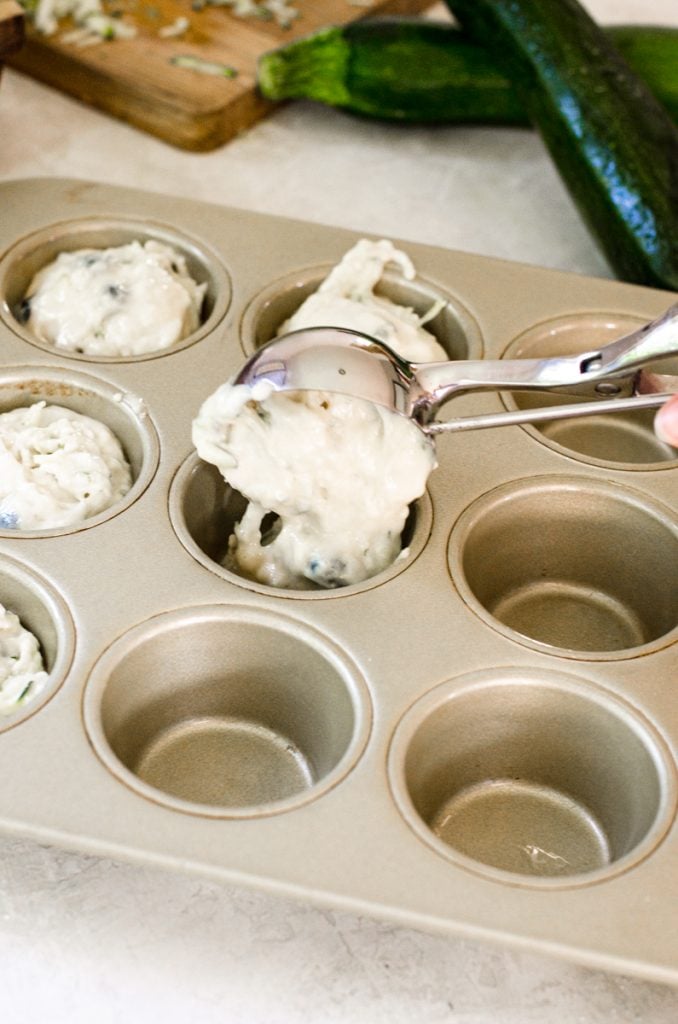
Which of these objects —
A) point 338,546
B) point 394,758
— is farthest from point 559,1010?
point 338,546

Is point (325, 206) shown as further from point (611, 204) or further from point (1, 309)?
point (1, 309)

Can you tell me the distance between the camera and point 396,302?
1.98 m

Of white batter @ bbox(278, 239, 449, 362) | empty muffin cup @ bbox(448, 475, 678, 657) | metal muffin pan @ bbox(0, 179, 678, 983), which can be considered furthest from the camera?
white batter @ bbox(278, 239, 449, 362)

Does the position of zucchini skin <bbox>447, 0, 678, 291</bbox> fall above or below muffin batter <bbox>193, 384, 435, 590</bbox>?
above

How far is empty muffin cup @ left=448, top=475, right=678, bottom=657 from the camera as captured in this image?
1674 millimetres

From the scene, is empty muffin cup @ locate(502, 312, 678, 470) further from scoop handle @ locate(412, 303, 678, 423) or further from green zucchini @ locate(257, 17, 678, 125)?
green zucchini @ locate(257, 17, 678, 125)

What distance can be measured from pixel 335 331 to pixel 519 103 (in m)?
1.13

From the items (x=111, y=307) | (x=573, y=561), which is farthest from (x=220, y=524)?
(x=573, y=561)

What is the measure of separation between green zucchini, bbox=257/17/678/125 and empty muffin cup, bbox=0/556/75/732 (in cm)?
139

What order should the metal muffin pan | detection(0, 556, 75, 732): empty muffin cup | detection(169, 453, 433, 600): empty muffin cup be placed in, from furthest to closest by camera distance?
1. detection(169, 453, 433, 600): empty muffin cup
2. detection(0, 556, 75, 732): empty muffin cup
3. the metal muffin pan

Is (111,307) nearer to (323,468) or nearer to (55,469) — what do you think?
(55,469)

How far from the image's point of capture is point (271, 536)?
1.68 m

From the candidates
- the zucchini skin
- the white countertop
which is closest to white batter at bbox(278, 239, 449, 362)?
the zucchini skin

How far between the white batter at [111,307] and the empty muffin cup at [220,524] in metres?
0.29
